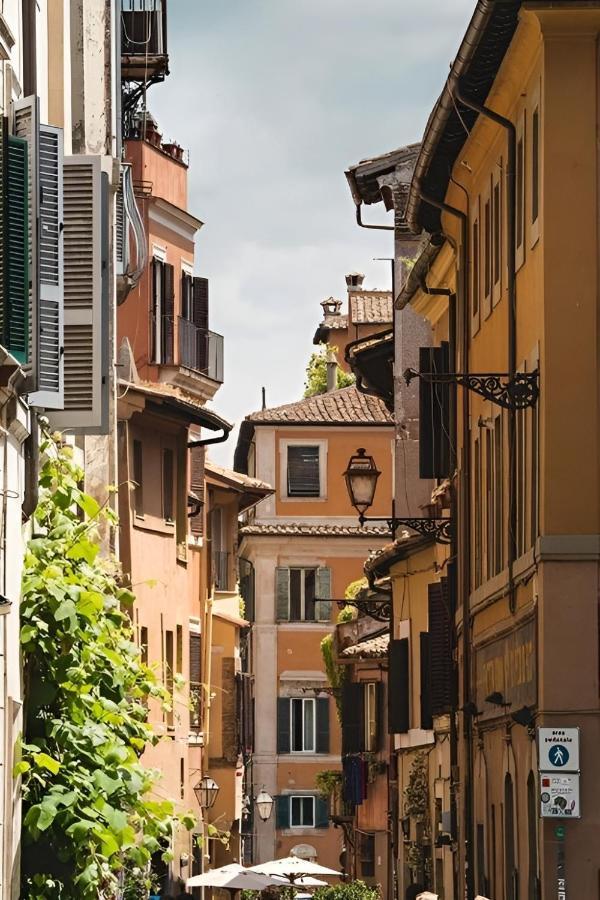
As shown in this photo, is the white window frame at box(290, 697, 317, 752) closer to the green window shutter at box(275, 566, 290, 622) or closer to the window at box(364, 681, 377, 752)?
the green window shutter at box(275, 566, 290, 622)

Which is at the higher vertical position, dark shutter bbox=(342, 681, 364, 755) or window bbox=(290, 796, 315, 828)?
dark shutter bbox=(342, 681, 364, 755)

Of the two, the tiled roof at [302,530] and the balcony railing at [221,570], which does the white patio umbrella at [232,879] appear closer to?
the balcony railing at [221,570]

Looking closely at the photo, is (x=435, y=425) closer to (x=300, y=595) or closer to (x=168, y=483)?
(x=168, y=483)

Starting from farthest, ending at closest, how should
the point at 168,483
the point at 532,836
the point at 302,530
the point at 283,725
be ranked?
1. the point at 302,530
2. the point at 283,725
3. the point at 168,483
4. the point at 532,836

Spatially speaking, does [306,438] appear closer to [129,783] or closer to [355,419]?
[355,419]

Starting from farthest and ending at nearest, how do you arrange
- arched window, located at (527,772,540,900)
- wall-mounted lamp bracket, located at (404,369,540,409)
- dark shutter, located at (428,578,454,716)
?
dark shutter, located at (428,578,454,716), arched window, located at (527,772,540,900), wall-mounted lamp bracket, located at (404,369,540,409)

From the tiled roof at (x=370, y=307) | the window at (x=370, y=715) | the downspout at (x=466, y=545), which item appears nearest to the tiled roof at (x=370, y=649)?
the window at (x=370, y=715)

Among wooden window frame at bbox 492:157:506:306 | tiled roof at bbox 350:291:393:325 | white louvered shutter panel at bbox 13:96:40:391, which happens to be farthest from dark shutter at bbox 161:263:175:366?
tiled roof at bbox 350:291:393:325

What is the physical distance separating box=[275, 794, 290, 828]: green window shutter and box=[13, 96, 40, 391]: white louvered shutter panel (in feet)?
217

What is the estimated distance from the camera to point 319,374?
301 feet

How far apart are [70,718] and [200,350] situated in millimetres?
26646

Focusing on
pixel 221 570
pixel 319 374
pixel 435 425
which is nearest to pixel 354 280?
pixel 319 374

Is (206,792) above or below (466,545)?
below

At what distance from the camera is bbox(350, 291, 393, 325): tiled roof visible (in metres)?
78.7
